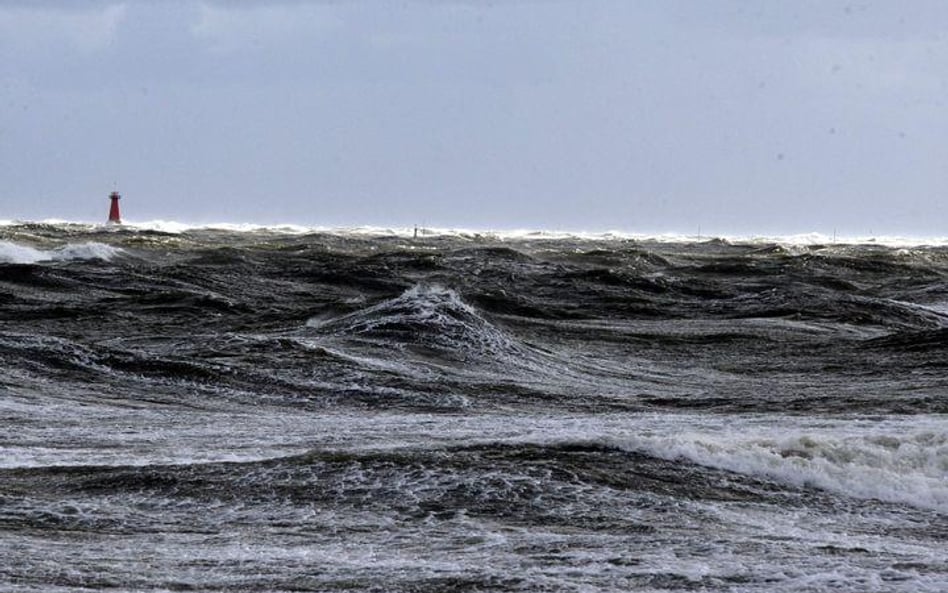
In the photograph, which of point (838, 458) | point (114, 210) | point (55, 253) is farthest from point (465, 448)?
point (114, 210)

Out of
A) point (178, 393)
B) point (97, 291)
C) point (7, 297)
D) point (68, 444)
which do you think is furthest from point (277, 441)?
point (97, 291)

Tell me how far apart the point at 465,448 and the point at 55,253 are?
30036 millimetres

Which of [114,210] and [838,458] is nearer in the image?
[838,458]

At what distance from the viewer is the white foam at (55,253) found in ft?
117

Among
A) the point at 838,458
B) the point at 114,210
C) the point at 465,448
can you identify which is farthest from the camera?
the point at 114,210

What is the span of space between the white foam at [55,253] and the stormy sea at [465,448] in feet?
41.5

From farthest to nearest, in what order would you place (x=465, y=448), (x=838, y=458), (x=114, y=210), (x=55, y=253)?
(x=114, y=210), (x=55, y=253), (x=465, y=448), (x=838, y=458)

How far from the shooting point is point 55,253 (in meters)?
37.5

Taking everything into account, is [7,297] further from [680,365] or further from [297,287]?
[680,365]

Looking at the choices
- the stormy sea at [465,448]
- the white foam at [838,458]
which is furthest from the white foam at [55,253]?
the white foam at [838,458]

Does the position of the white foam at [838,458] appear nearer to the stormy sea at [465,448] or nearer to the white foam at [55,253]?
the stormy sea at [465,448]

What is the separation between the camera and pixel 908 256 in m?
47.1

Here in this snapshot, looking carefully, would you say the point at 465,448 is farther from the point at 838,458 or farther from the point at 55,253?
the point at 55,253

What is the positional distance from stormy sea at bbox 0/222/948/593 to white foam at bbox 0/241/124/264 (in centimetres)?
1265
